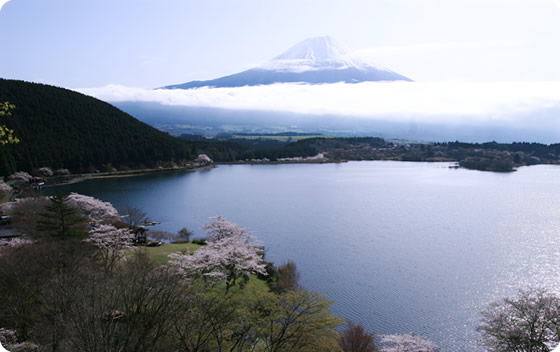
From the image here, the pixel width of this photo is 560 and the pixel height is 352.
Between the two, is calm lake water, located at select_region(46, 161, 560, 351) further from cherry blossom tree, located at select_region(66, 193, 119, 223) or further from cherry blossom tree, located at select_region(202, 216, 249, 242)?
cherry blossom tree, located at select_region(66, 193, 119, 223)

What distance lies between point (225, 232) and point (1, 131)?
11995mm

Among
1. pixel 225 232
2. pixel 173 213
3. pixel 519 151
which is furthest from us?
pixel 519 151

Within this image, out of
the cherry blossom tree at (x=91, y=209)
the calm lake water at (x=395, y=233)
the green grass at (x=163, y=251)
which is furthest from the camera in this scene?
the cherry blossom tree at (x=91, y=209)

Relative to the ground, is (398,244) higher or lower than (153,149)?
lower

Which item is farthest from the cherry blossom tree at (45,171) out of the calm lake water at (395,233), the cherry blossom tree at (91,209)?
the cherry blossom tree at (91,209)

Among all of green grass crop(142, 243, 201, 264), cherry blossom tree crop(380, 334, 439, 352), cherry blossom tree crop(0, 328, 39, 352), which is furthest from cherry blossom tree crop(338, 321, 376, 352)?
green grass crop(142, 243, 201, 264)

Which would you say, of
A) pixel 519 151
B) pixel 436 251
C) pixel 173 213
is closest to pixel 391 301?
pixel 436 251

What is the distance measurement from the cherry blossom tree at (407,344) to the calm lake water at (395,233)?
0.47 metres

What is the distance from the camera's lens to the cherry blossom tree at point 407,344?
884cm

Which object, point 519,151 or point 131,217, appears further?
point 519,151

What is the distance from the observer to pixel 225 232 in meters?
14.6

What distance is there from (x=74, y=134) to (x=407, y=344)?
4020cm

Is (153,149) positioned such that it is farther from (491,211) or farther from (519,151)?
(519,151)

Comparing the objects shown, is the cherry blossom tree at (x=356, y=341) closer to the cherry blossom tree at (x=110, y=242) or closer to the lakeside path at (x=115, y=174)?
the cherry blossom tree at (x=110, y=242)
